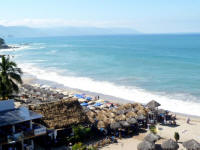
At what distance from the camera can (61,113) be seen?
17.7m

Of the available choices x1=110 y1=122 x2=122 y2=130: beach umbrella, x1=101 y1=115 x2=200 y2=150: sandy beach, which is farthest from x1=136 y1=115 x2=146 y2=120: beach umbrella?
x1=110 y1=122 x2=122 y2=130: beach umbrella

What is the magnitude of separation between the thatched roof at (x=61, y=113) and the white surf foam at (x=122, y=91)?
13.7 m

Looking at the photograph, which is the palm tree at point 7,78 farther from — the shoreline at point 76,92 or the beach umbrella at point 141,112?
the shoreline at point 76,92

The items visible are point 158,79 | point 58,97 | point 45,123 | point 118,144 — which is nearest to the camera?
point 45,123

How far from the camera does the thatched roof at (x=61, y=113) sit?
672 inches

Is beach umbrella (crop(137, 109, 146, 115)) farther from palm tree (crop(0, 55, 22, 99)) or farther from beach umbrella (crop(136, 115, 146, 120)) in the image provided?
palm tree (crop(0, 55, 22, 99))

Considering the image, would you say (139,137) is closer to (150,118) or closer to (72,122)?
(150,118)

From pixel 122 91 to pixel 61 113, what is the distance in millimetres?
18980

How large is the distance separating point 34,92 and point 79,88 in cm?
872

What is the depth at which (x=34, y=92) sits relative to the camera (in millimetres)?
31500

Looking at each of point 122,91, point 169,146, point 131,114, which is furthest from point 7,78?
point 122,91

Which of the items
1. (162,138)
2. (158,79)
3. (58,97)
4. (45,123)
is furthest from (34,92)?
(158,79)

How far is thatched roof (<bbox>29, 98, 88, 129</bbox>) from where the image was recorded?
17062 millimetres

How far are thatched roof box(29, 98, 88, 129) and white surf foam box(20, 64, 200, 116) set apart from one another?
1369 centimetres
